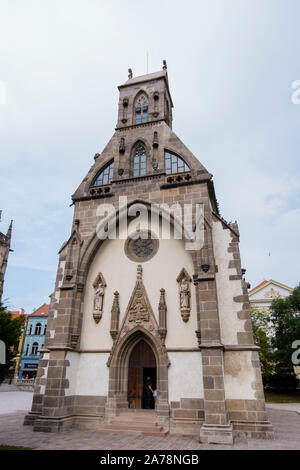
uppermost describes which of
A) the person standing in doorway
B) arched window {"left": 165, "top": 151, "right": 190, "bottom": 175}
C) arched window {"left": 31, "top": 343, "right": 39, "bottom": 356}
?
arched window {"left": 165, "top": 151, "right": 190, "bottom": 175}

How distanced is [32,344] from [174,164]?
151 feet

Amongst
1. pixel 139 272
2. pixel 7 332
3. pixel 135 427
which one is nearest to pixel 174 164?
pixel 139 272

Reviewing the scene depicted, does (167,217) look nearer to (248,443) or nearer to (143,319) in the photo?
(143,319)

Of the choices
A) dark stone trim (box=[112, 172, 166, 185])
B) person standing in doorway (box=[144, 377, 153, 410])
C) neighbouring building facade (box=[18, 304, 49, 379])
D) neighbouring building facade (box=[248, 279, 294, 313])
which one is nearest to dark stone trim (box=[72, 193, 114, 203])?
dark stone trim (box=[112, 172, 166, 185])

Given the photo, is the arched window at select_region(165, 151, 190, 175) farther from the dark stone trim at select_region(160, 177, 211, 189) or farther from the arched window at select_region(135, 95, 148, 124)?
the arched window at select_region(135, 95, 148, 124)

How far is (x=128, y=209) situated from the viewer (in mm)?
14203

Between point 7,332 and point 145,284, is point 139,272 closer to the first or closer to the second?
point 145,284

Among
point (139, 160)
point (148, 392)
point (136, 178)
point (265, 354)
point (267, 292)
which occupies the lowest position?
point (148, 392)

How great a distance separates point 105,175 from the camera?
15.8m

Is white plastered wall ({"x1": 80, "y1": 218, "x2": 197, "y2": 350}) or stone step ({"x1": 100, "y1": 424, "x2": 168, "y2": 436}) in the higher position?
white plastered wall ({"x1": 80, "y1": 218, "x2": 197, "y2": 350})

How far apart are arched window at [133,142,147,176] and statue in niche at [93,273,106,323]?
524 centimetres

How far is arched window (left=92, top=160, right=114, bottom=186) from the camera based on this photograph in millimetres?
15594

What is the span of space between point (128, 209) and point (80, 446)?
A: 887 cm

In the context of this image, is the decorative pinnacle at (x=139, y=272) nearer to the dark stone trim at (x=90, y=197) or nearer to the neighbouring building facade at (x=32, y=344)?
the dark stone trim at (x=90, y=197)
